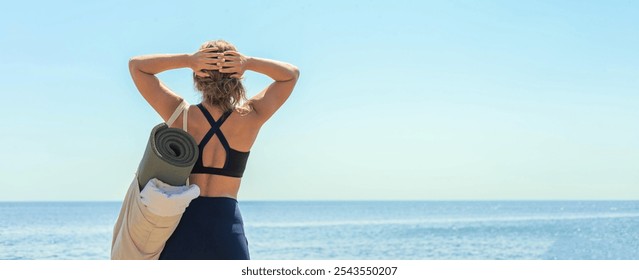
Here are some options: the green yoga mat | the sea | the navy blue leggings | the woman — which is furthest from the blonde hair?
the sea

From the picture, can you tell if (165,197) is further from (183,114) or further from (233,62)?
(233,62)

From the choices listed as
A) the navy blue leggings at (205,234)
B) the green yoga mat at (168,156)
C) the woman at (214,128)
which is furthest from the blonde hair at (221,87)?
the navy blue leggings at (205,234)

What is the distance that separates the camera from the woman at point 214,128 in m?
2.78

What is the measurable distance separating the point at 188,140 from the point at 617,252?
2567cm

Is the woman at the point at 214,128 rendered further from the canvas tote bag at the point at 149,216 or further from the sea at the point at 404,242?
the sea at the point at 404,242

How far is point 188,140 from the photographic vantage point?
2.66 metres

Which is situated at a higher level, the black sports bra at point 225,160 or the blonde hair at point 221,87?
the blonde hair at point 221,87

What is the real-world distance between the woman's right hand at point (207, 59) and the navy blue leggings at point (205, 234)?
1.62ft

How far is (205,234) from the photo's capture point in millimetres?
2779

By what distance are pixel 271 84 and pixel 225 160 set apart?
1.26 ft

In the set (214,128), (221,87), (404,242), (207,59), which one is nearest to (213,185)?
(214,128)

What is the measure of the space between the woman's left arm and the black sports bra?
0.13 m

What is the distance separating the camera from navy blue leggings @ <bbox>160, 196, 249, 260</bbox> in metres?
2.77
